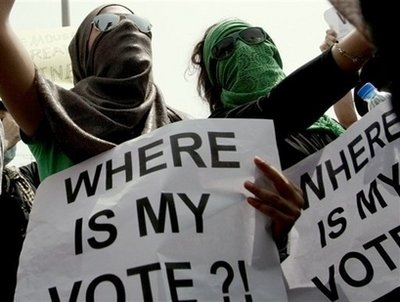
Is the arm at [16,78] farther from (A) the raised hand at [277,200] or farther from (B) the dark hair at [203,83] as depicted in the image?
(B) the dark hair at [203,83]

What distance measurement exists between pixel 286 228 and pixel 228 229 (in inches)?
5.8

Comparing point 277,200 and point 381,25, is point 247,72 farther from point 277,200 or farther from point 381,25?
point 381,25

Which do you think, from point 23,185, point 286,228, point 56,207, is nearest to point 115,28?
point 56,207

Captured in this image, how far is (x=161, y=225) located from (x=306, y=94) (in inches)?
21.6

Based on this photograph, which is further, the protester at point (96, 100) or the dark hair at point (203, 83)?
the dark hair at point (203, 83)

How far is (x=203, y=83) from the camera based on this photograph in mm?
2863

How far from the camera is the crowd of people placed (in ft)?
6.57

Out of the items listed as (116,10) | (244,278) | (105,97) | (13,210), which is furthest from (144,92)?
(13,210)

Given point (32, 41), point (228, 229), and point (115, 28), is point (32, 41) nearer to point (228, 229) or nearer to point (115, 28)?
point (115, 28)

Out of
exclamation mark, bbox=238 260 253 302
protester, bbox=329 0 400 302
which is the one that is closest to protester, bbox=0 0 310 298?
exclamation mark, bbox=238 260 253 302

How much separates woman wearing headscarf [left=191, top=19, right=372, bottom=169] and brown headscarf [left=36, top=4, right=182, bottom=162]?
0.85ft

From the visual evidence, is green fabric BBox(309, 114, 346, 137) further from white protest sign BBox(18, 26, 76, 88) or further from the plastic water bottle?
white protest sign BBox(18, 26, 76, 88)

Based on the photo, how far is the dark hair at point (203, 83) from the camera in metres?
2.79

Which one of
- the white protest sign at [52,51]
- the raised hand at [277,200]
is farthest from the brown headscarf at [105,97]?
the white protest sign at [52,51]
